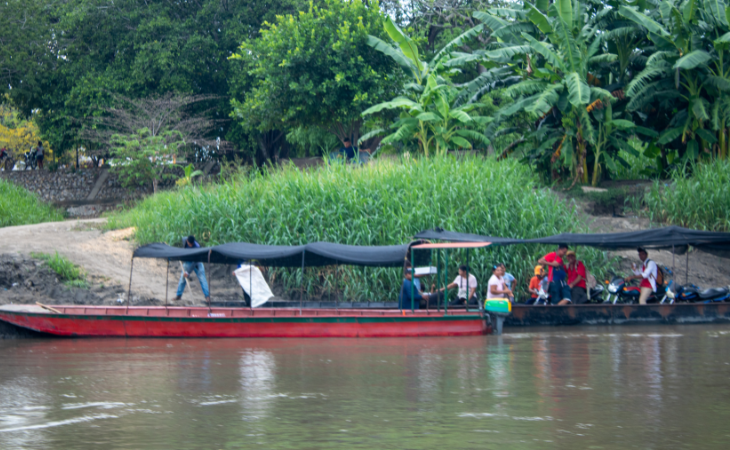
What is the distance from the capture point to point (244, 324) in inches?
527

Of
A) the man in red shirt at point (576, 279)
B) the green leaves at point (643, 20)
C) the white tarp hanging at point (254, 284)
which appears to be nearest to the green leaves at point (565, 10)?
the green leaves at point (643, 20)

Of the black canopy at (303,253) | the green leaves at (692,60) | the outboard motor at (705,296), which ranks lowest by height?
the outboard motor at (705,296)

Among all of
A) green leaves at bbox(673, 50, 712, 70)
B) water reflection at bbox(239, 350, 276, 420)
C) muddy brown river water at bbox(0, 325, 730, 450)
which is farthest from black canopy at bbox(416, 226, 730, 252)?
green leaves at bbox(673, 50, 712, 70)

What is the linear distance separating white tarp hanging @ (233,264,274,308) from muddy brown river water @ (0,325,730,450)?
1.95m

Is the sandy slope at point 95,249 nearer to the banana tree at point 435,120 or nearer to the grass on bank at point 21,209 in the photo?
the grass on bank at point 21,209

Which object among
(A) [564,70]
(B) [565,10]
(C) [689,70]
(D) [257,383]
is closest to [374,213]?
(A) [564,70]

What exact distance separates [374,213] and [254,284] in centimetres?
432

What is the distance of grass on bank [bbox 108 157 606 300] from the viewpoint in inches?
666

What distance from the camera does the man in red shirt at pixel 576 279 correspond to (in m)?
15.7

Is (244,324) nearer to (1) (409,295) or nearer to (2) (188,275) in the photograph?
(2) (188,275)

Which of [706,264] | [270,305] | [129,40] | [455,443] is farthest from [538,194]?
[129,40]

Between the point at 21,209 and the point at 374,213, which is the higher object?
the point at 21,209

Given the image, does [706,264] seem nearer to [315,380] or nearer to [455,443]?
[315,380]

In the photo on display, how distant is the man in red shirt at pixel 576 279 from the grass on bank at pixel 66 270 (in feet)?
35.0
